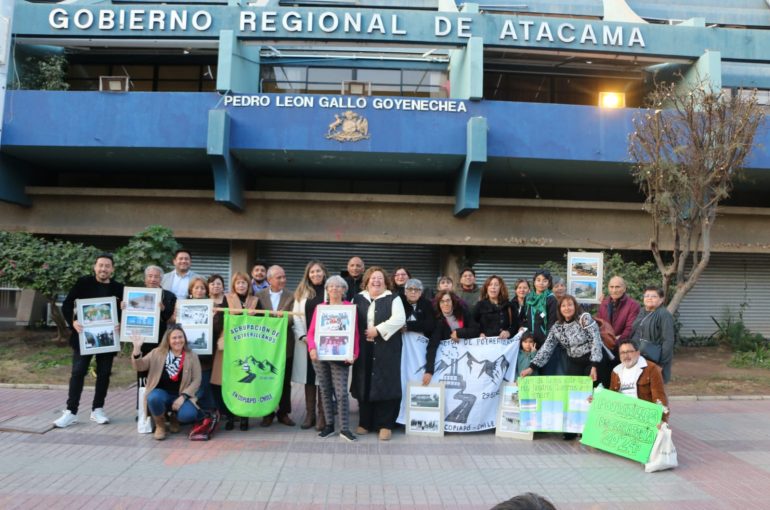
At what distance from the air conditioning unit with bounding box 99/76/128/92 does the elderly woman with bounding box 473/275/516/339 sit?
11461 millimetres

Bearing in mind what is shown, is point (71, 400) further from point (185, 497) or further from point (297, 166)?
point (297, 166)

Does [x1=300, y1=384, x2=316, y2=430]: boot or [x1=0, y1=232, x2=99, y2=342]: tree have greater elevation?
[x1=0, y1=232, x2=99, y2=342]: tree

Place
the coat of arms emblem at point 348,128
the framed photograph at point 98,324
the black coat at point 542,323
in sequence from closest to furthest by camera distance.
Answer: the framed photograph at point 98,324 → the black coat at point 542,323 → the coat of arms emblem at point 348,128

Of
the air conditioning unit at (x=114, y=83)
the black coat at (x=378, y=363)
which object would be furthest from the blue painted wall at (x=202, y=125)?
the black coat at (x=378, y=363)

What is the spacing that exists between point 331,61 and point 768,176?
12.3 m

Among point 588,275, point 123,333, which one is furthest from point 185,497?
point 588,275

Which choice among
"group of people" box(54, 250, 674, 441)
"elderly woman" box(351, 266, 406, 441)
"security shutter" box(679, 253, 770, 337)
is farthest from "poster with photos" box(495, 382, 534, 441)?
"security shutter" box(679, 253, 770, 337)

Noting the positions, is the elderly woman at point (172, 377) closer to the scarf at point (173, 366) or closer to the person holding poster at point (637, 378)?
the scarf at point (173, 366)

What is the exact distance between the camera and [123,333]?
6438 mm

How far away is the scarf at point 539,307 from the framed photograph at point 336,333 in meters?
2.35

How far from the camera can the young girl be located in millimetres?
6676

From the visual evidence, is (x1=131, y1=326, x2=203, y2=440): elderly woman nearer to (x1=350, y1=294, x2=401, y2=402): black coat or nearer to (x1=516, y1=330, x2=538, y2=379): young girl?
(x1=350, y1=294, x2=401, y2=402): black coat

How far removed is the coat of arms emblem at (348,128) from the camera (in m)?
13.2

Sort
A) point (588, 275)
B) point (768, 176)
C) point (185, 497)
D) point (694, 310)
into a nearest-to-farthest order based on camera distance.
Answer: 1. point (185, 497)
2. point (588, 275)
3. point (768, 176)
4. point (694, 310)
